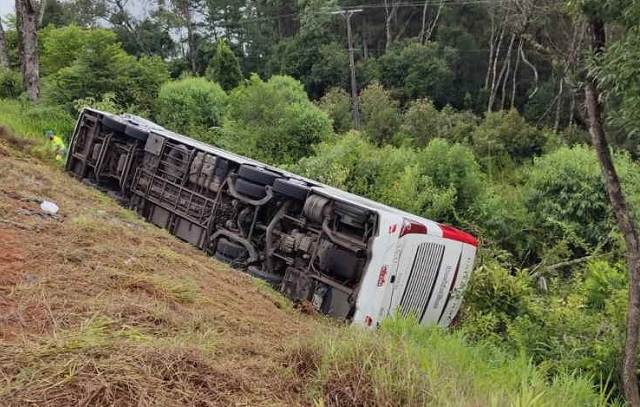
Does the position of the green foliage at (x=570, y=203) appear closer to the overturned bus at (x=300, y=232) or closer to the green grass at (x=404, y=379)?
the overturned bus at (x=300, y=232)

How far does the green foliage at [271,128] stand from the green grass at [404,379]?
11.4 metres

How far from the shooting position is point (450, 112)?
31.1 meters

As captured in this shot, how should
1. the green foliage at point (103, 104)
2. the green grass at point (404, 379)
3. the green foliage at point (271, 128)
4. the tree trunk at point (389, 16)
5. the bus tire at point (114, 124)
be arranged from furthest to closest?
the tree trunk at point (389, 16)
the green foliage at point (103, 104)
the green foliage at point (271, 128)
the bus tire at point (114, 124)
the green grass at point (404, 379)

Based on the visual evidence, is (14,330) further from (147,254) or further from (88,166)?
(88,166)

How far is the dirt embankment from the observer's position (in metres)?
2.67

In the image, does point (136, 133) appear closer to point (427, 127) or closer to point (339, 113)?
point (427, 127)

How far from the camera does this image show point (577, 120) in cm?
3597

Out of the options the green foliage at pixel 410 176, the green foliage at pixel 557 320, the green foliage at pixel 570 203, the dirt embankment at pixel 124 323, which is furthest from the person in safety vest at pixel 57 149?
the green foliage at pixel 570 203

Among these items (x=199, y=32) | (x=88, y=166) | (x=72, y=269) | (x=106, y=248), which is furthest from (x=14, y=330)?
(x=199, y=32)

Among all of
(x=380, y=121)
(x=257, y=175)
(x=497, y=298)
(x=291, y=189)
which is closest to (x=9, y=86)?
(x=380, y=121)

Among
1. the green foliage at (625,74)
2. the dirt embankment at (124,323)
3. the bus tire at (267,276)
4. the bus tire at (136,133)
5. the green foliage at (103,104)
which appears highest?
the green foliage at (625,74)

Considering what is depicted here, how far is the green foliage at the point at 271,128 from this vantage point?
1507 centimetres

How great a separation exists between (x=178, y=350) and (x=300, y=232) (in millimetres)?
3989

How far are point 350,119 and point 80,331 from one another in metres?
27.2
